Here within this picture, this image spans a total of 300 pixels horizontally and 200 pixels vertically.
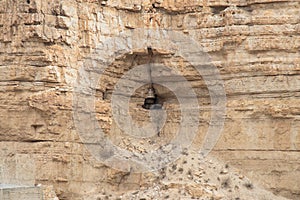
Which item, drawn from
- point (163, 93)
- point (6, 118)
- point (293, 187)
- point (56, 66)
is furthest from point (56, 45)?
point (293, 187)

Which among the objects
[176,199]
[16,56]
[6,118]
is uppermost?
[16,56]

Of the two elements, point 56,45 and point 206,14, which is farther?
point 206,14

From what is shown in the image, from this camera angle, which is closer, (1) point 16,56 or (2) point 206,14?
(1) point 16,56

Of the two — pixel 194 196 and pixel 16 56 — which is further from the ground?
pixel 16 56

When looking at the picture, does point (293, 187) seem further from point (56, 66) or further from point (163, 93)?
point (56, 66)

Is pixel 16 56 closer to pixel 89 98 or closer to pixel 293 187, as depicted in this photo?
pixel 89 98

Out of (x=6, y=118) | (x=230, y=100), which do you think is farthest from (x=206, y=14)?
(x=6, y=118)
